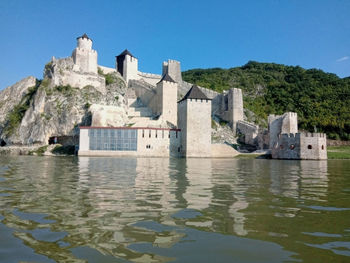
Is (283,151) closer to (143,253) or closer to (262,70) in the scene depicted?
(143,253)

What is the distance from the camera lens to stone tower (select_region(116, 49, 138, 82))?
172 feet

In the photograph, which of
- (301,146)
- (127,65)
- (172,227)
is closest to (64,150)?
(127,65)

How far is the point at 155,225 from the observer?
3.93 m

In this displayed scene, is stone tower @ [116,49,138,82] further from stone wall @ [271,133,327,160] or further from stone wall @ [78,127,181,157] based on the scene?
stone wall @ [271,133,327,160]

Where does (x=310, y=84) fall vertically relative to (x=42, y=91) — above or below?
above

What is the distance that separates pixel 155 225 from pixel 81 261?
4.66 ft

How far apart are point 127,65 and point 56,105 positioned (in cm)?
1661

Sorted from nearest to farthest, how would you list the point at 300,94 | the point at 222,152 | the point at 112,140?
1. the point at 112,140
2. the point at 222,152
3. the point at 300,94

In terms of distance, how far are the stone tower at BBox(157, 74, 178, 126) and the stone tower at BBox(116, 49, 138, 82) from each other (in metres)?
11.6

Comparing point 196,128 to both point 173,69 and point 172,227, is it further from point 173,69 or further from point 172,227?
point 172,227

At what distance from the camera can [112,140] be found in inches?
1367

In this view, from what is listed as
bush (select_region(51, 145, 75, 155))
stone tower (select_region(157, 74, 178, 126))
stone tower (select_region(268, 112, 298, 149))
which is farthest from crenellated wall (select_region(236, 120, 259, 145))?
bush (select_region(51, 145, 75, 155))

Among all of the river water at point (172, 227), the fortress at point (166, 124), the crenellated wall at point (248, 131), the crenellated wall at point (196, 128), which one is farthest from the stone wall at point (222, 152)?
the river water at point (172, 227)

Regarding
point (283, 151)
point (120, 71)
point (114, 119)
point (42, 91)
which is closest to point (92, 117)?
point (114, 119)
